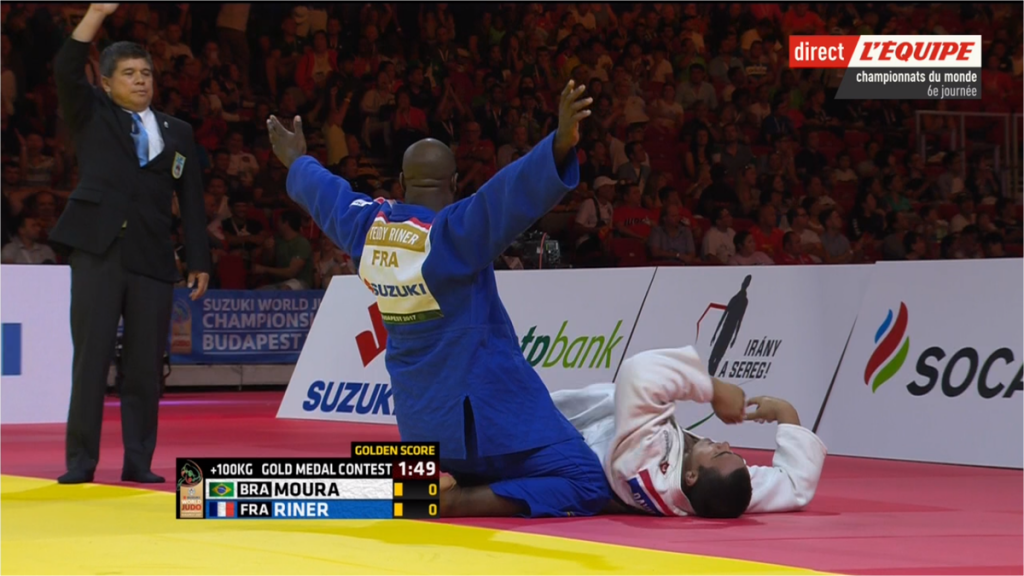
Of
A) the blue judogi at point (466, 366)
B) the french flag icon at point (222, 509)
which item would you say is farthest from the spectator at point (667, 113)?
A: the french flag icon at point (222, 509)

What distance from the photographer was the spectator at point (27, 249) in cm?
1289

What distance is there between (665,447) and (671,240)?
9592mm

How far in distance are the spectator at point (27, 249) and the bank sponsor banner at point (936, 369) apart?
813 centimetres

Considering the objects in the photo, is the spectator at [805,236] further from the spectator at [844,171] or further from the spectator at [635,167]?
the spectator at [635,167]

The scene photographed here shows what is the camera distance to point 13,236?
13.3 m

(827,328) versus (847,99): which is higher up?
(847,99)

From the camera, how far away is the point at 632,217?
48.7 feet

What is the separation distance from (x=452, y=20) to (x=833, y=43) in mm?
5192

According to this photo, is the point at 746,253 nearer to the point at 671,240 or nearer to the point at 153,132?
the point at 671,240

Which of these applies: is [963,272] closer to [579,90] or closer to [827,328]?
[827,328]

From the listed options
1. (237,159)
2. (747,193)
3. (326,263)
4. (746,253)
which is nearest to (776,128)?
(747,193)

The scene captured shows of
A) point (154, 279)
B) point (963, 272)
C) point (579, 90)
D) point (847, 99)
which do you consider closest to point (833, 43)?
point (847, 99)
